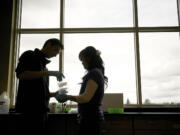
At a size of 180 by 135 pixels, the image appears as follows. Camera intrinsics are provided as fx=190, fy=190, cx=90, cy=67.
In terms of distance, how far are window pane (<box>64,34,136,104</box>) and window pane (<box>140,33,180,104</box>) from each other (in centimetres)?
21

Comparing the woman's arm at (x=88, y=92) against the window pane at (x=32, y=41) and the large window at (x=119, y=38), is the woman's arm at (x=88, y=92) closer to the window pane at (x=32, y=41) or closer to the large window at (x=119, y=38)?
the large window at (x=119, y=38)

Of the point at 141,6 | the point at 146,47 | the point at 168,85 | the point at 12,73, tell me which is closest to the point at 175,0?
the point at 141,6

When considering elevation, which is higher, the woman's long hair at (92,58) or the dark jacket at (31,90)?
the woman's long hair at (92,58)

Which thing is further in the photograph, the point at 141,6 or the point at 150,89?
the point at 141,6

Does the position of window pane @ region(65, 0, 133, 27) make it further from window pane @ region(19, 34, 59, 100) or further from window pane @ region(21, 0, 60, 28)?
window pane @ region(19, 34, 59, 100)

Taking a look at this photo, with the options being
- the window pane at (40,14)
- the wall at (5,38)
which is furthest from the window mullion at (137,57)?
the wall at (5,38)

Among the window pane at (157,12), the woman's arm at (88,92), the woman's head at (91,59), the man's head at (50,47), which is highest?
the window pane at (157,12)

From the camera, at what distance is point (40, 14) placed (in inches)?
137

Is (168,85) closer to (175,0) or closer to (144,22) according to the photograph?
(144,22)

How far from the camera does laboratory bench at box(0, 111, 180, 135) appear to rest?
235 cm

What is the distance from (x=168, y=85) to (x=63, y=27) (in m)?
2.06

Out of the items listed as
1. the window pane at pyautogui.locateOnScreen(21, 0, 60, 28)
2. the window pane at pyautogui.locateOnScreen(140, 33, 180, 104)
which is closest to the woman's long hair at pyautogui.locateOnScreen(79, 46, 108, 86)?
the window pane at pyautogui.locateOnScreen(140, 33, 180, 104)

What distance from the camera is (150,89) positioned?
3.18 metres

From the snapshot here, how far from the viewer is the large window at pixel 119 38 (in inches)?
126
